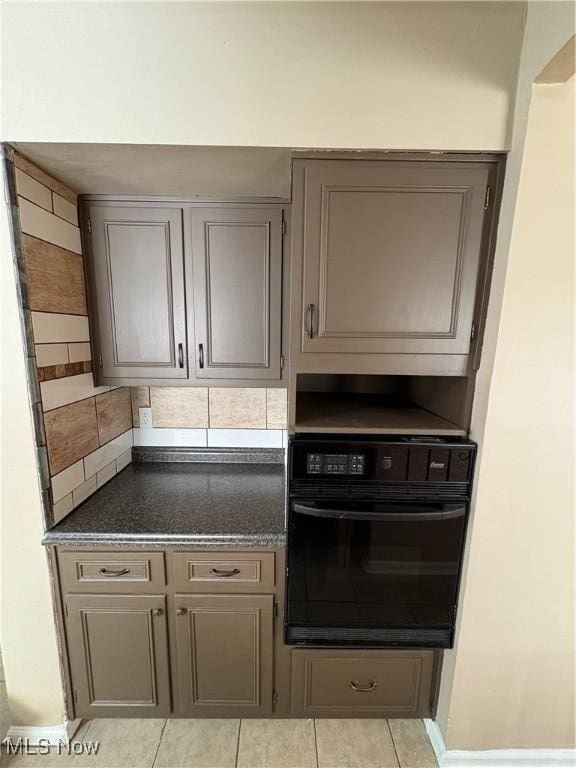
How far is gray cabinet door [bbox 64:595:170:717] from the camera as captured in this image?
121cm

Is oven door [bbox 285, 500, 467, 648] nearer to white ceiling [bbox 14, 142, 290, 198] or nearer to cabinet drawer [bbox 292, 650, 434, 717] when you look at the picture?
cabinet drawer [bbox 292, 650, 434, 717]

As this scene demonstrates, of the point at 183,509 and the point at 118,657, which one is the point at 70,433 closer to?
the point at 183,509

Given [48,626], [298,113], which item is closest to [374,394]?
[298,113]

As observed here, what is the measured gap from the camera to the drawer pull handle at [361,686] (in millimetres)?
1297

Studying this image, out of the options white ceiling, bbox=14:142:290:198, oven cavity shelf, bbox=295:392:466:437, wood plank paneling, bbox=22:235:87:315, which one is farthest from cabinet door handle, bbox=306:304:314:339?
wood plank paneling, bbox=22:235:87:315

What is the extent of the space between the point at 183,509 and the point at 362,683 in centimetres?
101

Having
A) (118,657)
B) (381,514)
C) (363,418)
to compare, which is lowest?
(118,657)

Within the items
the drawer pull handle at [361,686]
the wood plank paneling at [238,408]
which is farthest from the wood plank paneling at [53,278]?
the drawer pull handle at [361,686]

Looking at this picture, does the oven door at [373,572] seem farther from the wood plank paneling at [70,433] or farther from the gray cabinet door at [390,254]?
the wood plank paneling at [70,433]

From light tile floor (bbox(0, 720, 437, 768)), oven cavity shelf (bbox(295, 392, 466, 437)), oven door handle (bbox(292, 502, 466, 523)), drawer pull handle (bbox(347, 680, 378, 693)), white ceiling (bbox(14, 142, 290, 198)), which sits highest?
white ceiling (bbox(14, 142, 290, 198))

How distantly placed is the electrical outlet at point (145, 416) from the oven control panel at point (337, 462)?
1033 millimetres

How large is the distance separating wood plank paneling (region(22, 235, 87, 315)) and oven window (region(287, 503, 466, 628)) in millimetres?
1167

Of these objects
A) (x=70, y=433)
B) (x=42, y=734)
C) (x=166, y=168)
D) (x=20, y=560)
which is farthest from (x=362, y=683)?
(x=166, y=168)

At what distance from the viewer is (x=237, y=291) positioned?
1.38 metres
